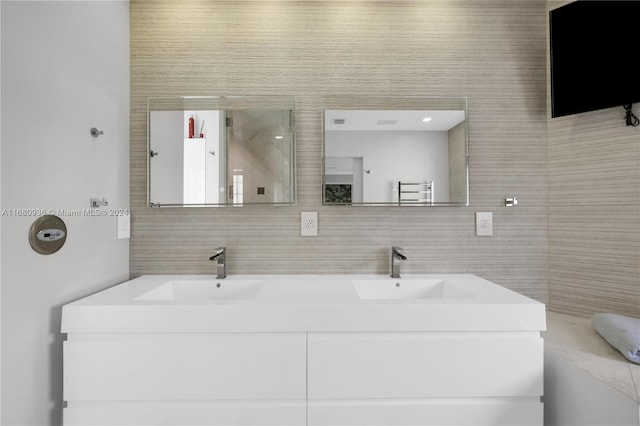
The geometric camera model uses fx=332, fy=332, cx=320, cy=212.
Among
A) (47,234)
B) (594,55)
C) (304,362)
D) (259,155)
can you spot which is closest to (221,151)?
(259,155)

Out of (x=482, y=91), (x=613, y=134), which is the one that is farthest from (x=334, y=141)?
(x=613, y=134)

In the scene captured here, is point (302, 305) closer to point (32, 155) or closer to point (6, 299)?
point (6, 299)

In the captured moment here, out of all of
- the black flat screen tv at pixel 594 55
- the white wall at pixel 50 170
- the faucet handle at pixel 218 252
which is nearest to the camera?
the white wall at pixel 50 170

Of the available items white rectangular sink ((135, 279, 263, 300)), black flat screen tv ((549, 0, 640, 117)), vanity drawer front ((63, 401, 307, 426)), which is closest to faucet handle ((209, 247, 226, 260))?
white rectangular sink ((135, 279, 263, 300))

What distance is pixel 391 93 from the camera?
66.6 inches

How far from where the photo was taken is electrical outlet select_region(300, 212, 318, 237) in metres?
1.68

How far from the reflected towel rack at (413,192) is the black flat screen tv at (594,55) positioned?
27.0 inches

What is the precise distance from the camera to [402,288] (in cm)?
156

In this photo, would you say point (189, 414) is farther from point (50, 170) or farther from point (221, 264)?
point (50, 170)

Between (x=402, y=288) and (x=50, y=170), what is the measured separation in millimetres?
1500

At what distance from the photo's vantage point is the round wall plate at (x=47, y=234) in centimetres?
113

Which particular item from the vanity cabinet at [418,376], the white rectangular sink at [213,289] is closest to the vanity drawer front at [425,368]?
the vanity cabinet at [418,376]

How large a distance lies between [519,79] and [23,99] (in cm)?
211

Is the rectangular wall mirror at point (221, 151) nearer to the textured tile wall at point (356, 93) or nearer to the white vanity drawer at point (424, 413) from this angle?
the textured tile wall at point (356, 93)
